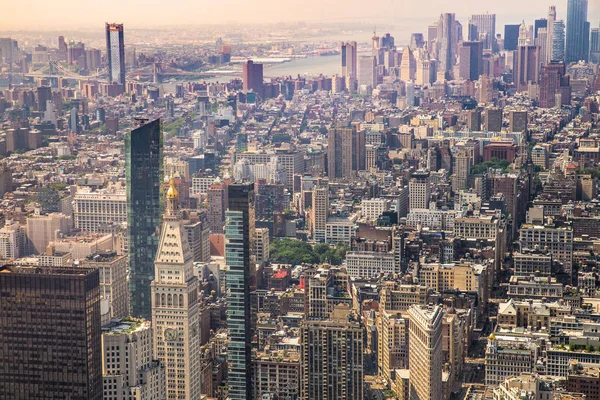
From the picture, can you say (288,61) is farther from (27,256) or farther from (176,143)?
(27,256)

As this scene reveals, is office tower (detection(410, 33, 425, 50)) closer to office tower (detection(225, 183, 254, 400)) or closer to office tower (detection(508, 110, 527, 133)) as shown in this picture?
office tower (detection(508, 110, 527, 133))

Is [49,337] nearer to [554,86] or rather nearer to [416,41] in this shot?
[416,41]

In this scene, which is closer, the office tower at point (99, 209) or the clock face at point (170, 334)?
the clock face at point (170, 334)

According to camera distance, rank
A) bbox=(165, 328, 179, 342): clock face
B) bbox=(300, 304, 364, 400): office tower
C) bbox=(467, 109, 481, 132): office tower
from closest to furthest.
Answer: bbox=(165, 328, 179, 342): clock face
bbox=(300, 304, 364, 400): office tower
bbox=(467, 109, 481, 132): office tower

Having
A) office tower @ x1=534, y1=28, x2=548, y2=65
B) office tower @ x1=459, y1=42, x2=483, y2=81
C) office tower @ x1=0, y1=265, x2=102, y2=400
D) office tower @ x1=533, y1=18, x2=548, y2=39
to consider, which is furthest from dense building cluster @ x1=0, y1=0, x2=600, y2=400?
office tower @ x1=459, y1=42, x2=483, y2=81

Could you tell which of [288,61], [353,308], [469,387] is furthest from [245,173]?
[469,387]

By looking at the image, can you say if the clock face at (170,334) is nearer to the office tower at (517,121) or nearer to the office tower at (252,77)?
the office tower at (252,77)

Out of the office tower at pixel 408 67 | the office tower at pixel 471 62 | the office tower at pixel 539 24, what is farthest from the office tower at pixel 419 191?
the office tower at pixel 471 62
